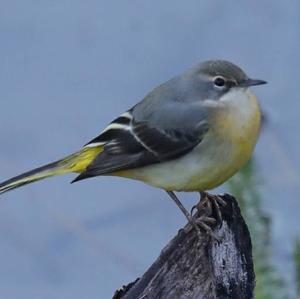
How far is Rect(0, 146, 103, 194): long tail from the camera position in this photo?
134 inches

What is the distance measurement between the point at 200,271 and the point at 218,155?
64 cm

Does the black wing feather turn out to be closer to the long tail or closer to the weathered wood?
the long tail

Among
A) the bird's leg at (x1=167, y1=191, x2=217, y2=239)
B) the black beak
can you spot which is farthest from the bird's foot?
the black beak

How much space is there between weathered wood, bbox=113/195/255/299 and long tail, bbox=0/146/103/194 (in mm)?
634

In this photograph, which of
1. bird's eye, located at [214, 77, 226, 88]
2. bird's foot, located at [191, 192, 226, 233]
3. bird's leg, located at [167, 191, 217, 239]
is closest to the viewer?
bird's leg, located at [167, 191, 217, 239]

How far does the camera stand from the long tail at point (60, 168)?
3.42 meters

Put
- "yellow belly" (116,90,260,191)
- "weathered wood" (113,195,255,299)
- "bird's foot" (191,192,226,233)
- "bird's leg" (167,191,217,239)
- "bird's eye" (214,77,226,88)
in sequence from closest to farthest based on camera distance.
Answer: "weathered wood" (113,195,255,299), "bird's leg" (167,191,217,239), "bird's foot" (191,192,226,233), "yellow belly" (116,90,260,191), "bird's eye" (214,77,226,88)

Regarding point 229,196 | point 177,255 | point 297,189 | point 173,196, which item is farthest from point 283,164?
point 177,255

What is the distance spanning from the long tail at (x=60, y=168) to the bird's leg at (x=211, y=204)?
1.14 feet

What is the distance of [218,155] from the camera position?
3.26m

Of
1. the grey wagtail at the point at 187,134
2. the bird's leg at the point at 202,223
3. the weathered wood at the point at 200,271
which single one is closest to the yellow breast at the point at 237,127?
the grey wagtail at the point at 187,134

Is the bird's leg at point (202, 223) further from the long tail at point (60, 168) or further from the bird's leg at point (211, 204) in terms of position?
the long tail at point (60, 168)

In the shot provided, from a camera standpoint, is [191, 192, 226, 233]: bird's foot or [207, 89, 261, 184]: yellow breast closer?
[191, 192, 226, 233]: bird's foot

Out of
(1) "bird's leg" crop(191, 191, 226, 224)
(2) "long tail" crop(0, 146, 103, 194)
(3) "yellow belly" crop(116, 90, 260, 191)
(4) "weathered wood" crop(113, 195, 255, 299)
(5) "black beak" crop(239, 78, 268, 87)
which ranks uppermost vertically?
(2) "long tail" crop(0, 146, 103, 194)
